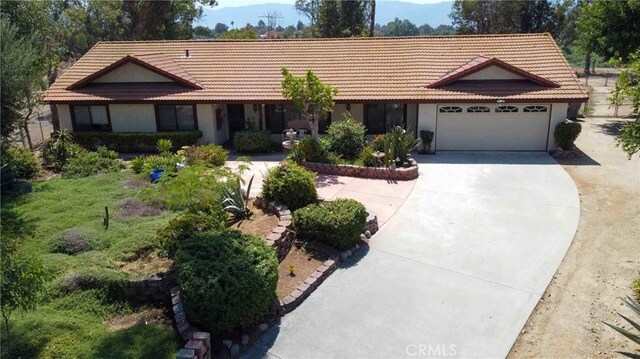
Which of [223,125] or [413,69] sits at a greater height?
[413,69]

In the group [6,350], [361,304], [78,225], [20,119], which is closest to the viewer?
[6,350]

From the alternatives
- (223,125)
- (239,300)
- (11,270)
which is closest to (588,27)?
(223,125)

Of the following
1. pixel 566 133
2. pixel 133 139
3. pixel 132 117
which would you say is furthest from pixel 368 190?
pixel 132 117

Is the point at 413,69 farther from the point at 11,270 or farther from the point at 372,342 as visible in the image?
the point at 11,270

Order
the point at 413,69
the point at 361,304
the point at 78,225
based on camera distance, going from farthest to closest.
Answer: the point at 413,69 → the point at 78,225 → the point at 361,304

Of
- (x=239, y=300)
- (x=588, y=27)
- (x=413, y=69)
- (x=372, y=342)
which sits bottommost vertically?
(x=372, y=342)

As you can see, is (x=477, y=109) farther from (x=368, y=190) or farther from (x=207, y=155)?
(x=207, y=155)
